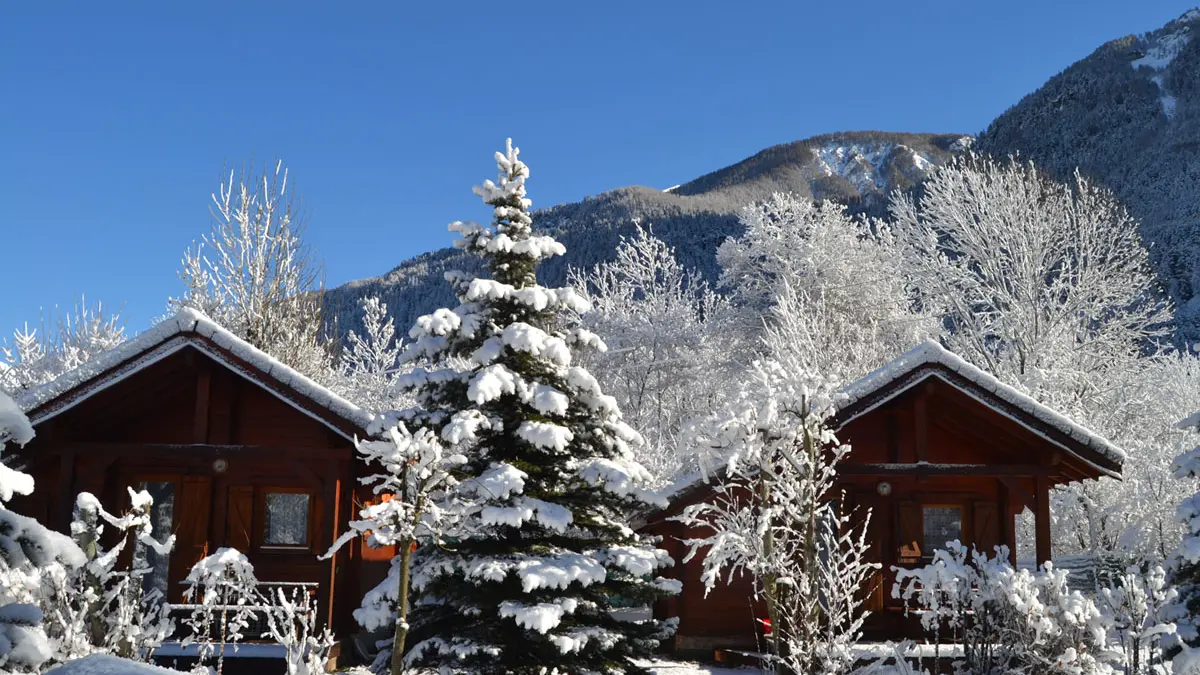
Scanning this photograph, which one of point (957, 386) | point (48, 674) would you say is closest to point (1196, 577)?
point (957, 386)

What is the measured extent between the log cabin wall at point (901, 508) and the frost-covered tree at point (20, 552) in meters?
11.5

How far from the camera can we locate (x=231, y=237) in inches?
1165

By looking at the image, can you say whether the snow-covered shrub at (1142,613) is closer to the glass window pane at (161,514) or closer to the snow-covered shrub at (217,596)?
the snow-covered shrub at (217,596)

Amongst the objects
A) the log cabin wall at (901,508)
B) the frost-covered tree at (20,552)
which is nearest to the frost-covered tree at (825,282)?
the log cabin wall at (901,508)

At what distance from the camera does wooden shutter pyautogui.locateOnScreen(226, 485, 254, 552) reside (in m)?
16.4

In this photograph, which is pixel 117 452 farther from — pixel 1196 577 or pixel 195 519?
pixel 1196 577

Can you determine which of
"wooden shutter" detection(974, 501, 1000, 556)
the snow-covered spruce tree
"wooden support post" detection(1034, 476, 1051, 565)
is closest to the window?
the snow-covered spruce tree

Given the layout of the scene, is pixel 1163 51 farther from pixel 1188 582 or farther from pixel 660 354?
pixel 1188 582

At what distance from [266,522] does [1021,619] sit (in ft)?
40.1

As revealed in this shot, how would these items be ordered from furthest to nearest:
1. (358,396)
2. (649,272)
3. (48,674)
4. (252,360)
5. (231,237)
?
(649,272) → (358,396) → (231,237) → (252,360) → (48,674)

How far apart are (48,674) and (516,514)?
602 centimetres

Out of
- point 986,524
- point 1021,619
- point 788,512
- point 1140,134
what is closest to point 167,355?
point 788,512

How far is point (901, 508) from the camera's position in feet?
55.3

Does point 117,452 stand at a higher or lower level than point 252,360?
lower
